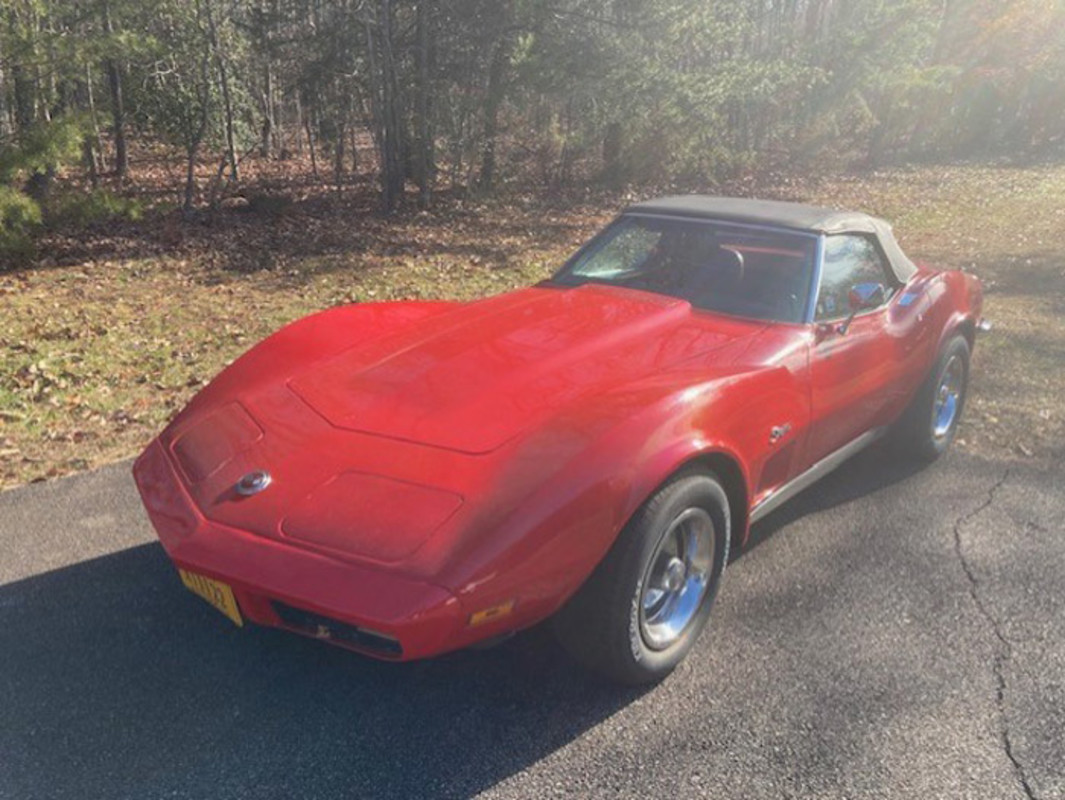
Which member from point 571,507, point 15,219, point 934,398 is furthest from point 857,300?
point 15,219

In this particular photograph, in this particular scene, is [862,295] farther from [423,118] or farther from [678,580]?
[423,118]

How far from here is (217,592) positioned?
248cm

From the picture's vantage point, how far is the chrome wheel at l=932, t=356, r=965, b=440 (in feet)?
15.4

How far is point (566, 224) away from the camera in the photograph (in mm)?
13859

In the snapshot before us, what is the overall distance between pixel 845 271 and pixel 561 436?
2.04 meters

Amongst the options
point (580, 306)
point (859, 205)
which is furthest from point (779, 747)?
point (859, 205)

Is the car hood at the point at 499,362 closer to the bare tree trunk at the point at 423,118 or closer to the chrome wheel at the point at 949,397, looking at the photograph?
the chrome wheel at the point at 949,397

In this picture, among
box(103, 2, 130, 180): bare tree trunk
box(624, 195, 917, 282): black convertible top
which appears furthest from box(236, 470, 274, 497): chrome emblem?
box(103, 2, 130, 180): bare tree trunk

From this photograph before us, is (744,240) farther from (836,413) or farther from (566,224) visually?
(566,224)

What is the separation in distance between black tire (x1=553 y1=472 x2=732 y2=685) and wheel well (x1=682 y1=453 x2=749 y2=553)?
Result: 1.6 inches

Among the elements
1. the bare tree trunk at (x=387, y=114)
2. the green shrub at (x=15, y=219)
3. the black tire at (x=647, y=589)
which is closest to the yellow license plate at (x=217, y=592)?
the black tire at (x=647, y=589)

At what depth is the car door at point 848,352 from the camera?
11.6ft

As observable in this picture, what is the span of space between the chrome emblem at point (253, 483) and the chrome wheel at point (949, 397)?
11.4 ft

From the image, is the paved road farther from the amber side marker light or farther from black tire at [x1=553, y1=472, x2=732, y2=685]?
the amber side marker light
